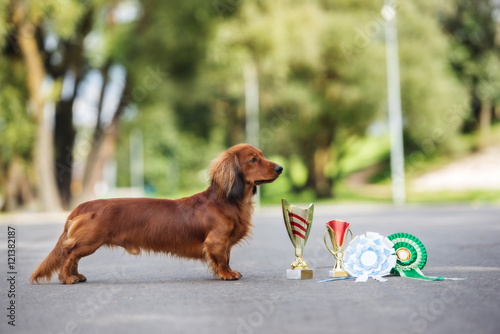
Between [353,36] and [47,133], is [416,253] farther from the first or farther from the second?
[353,36]

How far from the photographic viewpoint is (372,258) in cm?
608

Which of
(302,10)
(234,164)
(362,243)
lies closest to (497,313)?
(362,243)

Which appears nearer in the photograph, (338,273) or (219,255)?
(219,255)

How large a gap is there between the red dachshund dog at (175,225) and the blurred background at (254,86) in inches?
608

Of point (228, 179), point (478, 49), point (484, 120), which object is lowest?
point (228, 179)

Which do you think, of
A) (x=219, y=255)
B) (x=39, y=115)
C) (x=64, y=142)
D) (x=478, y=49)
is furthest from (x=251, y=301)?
(x=478, y=49)

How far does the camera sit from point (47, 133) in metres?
22.9

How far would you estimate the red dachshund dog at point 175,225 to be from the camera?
19.8 ft

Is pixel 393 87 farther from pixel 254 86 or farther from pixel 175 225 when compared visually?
pixel 175 225

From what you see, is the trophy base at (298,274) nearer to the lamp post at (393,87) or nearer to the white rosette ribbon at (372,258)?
the white rosette ribbon at (372,258)

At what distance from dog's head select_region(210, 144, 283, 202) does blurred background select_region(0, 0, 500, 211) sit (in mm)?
15631

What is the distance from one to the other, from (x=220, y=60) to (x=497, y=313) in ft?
69.0

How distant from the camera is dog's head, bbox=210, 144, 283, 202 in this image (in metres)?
6.24

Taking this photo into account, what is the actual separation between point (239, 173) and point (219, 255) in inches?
33.1
